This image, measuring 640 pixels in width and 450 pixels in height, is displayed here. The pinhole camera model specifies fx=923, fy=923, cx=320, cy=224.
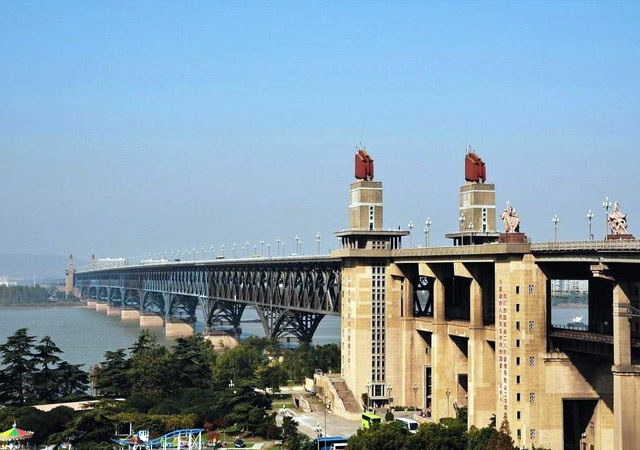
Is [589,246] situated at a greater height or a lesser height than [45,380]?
greater

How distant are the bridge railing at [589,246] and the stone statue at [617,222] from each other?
13.4 ft

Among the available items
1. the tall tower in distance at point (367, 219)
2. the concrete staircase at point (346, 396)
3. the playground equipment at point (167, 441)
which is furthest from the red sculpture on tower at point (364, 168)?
the playground equipment at point (167, 441)

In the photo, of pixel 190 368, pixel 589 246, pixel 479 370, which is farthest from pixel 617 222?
pixel 190 368

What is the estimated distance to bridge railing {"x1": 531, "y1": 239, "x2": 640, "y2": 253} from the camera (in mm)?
72000

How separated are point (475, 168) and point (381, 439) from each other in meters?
44.6

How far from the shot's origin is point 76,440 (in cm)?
8238

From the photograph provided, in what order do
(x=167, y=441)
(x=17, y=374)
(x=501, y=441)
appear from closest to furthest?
(x=501, y=441) → (x=167, y=441) → (x=17, y=374)

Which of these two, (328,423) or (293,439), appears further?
(328,423)

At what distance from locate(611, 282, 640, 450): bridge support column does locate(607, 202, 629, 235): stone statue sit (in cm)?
821

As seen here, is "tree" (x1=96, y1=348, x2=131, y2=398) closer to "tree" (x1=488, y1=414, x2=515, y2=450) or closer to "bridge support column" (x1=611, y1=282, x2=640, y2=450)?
"tree" (x1=488, y1=414, x2=515, y2=450)

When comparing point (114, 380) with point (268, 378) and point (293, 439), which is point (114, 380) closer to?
point (268, 378)

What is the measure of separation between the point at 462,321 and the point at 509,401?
771 inches

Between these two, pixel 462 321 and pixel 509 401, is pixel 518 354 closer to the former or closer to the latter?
pixel 509 401

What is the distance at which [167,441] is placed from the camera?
87750mm
